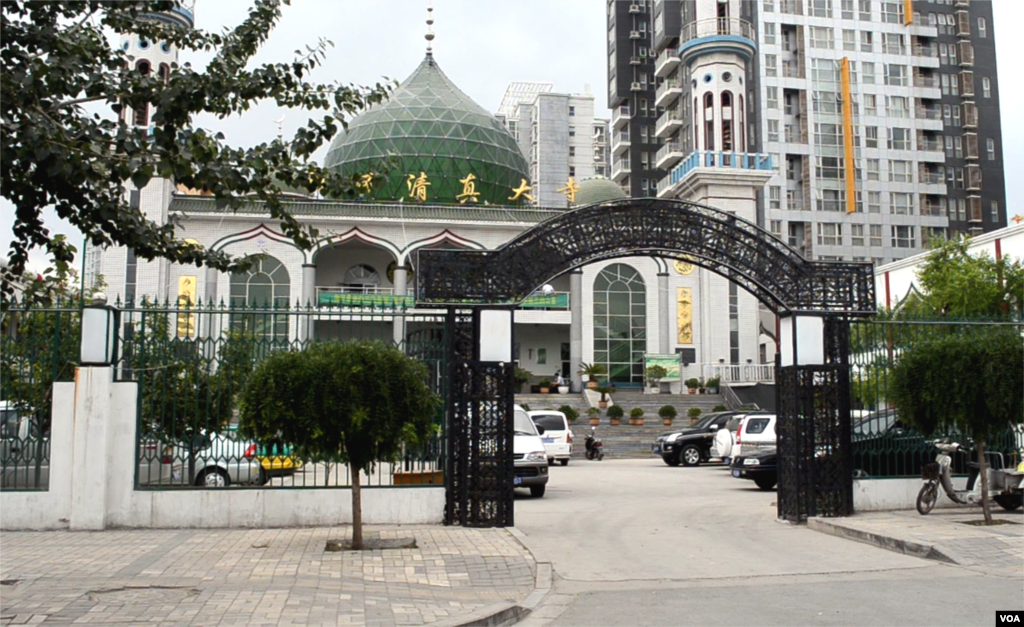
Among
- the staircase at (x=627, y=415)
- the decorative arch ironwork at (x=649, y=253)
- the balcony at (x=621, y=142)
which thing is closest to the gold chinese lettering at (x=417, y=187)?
the staircase at (x=627, y=415)

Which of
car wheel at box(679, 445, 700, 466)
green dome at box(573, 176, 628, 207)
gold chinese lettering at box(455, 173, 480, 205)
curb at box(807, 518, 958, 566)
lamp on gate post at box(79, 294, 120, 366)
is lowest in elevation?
curb at box(807, 518, 958, 566)

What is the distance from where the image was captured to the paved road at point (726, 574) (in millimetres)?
7328

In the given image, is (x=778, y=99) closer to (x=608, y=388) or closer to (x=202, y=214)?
(x=608, y=388)

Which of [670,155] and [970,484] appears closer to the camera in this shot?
[970,484]

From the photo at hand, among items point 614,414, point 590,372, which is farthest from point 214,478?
point 590,372

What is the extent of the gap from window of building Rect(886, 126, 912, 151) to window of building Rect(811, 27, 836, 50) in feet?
20.8

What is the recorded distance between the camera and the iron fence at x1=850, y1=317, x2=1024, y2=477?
13125 millimetres

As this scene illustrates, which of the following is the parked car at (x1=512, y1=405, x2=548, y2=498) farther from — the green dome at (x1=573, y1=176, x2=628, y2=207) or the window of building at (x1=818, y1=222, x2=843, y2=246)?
the window of building at (x1=818, y1=222, x2=843, y2=246)

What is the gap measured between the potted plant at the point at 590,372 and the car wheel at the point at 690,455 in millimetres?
13576

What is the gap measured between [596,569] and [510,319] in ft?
11.6

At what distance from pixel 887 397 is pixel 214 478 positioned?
28.5ft

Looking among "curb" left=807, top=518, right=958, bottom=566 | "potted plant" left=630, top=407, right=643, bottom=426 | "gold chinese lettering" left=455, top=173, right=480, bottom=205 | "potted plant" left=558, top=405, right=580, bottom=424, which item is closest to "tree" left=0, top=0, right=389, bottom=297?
"curb" left=807, top=518, right=958, bottom=566

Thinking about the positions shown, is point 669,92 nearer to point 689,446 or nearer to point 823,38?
point 823,38

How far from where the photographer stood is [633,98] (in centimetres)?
7200
